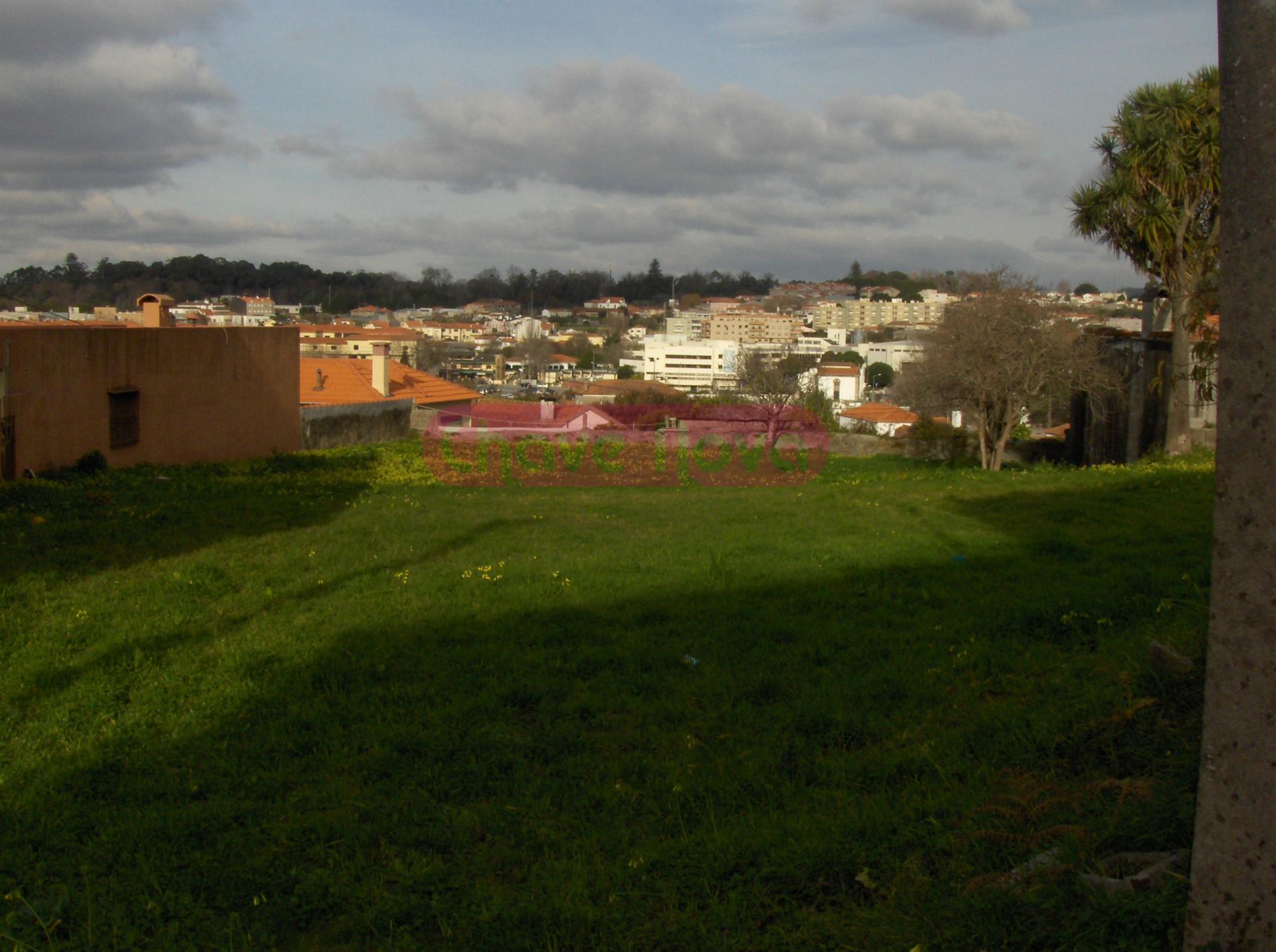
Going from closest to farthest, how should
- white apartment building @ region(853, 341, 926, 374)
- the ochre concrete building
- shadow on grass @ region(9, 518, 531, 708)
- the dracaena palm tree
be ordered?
shadow on grass @ region(9, 518, 531, 708)
the ochre concrete building
the dracaena palm tree
white apartment building @ region(853, 341, 926, 374)

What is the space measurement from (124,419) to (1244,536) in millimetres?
17360

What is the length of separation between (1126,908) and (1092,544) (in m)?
7.33

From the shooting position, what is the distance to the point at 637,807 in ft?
14.3

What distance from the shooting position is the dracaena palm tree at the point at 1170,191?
1967 cm

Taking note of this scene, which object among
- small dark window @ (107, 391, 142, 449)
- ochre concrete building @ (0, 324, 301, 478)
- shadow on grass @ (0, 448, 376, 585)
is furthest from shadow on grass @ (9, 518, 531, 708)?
small dark window @ (107, 391, 142, 449)

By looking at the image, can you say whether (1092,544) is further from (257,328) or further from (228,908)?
(257,328)

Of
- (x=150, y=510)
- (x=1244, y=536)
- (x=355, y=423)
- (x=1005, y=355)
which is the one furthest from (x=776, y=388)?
(x=1244, y=536)

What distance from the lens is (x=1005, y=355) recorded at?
21.9 metres

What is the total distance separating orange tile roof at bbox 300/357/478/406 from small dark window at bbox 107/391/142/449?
10684 millimetres

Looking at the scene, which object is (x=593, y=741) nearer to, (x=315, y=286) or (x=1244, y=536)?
(x=1244, y=536)

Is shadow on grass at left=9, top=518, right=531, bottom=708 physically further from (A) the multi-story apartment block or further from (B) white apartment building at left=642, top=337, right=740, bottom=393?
(A) the multi-story apartment block

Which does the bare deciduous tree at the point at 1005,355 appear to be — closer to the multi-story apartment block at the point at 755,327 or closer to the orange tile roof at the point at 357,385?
the orange tile roof at the point at 357,385

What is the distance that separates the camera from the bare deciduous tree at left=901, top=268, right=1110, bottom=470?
2145cm

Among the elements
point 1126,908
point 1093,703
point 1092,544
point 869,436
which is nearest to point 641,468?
point 869,436
